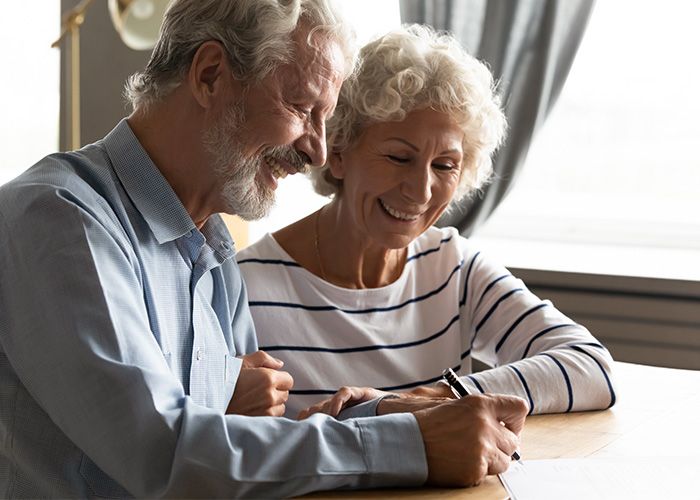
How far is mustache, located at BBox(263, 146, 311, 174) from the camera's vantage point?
164 cm

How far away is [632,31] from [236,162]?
2.47 meters

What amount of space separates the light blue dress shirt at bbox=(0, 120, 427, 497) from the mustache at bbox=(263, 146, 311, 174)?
0.30 m

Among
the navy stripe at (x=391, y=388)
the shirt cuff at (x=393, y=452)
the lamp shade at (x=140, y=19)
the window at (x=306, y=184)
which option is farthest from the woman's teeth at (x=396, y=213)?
the window at (x=306, y=184)

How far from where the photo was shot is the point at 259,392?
5.56 ft

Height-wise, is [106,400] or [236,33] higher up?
[236,33]

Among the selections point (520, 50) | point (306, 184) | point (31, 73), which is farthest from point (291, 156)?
point (31, 73)

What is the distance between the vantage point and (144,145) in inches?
61.2

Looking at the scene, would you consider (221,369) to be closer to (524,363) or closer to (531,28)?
(524,363)

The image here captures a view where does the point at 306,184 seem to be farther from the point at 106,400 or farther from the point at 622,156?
the point at 106,400

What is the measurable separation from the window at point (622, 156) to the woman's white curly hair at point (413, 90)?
135 cm

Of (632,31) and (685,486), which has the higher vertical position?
(632,31)

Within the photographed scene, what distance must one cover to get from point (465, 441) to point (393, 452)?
0.35ft

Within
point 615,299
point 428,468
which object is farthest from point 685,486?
point 615,299

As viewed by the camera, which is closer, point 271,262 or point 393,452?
point 393,452
